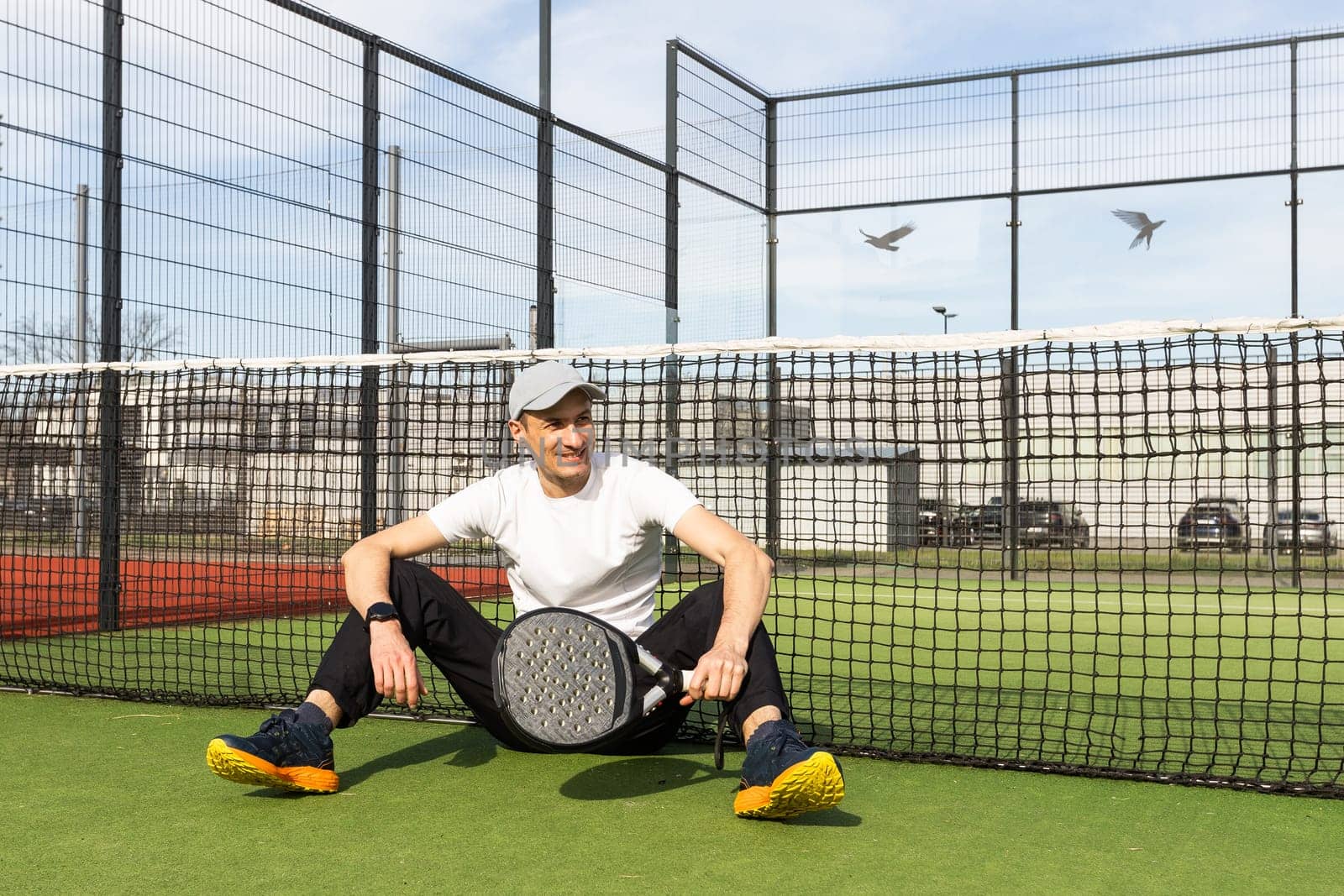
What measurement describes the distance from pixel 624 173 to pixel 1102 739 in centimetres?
604

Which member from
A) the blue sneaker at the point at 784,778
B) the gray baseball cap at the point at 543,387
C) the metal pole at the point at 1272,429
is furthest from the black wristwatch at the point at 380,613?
the metal pole at the point at 1272,429

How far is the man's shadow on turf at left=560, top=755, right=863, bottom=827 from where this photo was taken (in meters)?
2.66

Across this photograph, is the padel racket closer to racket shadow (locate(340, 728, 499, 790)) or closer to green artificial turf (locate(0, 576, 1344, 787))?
racket shadow (locate(340, 728, 499, 790))

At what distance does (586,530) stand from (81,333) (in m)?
3.90

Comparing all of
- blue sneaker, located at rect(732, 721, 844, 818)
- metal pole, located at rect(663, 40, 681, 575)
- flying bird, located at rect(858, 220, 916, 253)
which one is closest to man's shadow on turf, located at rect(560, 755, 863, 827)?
blue sneaker, located at rect(732, 721, 844, 818)

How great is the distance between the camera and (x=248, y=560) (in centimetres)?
648

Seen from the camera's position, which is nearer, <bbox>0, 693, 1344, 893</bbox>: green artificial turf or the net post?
<bbox>0, 693, 1344, 893</bbox>: green artificial turf

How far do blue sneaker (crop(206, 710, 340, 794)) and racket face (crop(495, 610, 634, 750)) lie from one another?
1.66ft

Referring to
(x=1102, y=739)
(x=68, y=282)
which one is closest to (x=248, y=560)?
(x=68, y=282)

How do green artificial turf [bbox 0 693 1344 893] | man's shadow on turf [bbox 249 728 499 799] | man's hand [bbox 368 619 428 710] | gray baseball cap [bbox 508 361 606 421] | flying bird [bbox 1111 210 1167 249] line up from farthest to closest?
flying bird [bbox 1111 210 1167 249] < man's shadow on turf [bbox 249 728 499 799] < gray baseball cap [bbox 508 361 606 421] < man's hand [bbox 368 619 428 710] < green artificial turf [bbox 0 693 1344 893]

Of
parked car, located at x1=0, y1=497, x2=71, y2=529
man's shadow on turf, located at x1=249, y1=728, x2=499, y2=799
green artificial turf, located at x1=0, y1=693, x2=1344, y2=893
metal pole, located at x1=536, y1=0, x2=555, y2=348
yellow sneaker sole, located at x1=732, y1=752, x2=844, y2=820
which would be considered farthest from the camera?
metal pole, located at x1=536, y1=0, x2=555, y2=348

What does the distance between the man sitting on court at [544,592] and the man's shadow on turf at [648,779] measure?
0.27ft

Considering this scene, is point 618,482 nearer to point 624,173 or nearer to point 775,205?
point 624,173

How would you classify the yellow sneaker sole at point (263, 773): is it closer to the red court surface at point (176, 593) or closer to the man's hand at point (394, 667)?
the man's hand at point (394, 667)
